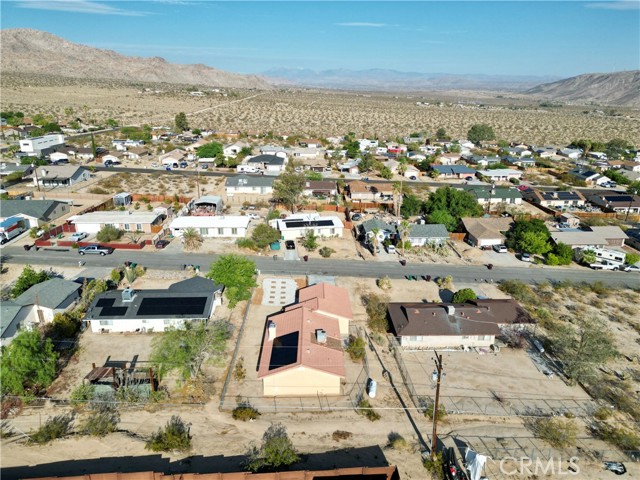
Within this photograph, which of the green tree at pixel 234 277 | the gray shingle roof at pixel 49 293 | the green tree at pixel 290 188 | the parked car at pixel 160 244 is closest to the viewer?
the gray shingle roof at pixel 49 293

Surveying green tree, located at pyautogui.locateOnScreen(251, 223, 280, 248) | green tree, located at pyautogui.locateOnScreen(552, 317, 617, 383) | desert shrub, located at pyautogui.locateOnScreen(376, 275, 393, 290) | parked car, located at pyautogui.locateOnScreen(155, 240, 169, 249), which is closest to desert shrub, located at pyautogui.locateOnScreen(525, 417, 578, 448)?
green tree, located at pyautogui.locateOnScreen(552, 317, 617, 383)

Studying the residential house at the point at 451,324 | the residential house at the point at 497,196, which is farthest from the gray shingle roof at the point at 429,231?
the residential house at the point at 451,324

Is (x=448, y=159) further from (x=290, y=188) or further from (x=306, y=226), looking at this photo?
(x=306, y=226)

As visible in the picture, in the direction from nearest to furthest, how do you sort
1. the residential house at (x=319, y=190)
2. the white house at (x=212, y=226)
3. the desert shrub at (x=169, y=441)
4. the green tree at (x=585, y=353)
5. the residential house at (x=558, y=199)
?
1. the desert shrub at (x=169, y=441)
2. the green tree at (x=585, y=353)
3. the white house at (x=212, y=226)
4. the residential house at (x=558, y=199)
5. the residential house at (x=319, y=190)

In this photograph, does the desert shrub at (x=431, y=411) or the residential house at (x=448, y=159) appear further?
the residential house at (x=448, y=159)

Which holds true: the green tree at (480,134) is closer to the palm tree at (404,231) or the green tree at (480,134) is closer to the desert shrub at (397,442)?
the palm tree at (404,231)

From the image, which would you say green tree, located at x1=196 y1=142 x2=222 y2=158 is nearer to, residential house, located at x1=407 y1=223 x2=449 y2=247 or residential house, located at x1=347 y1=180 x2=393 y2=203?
residential house, located at x1=347 y1=180 x2=393 y2=203
